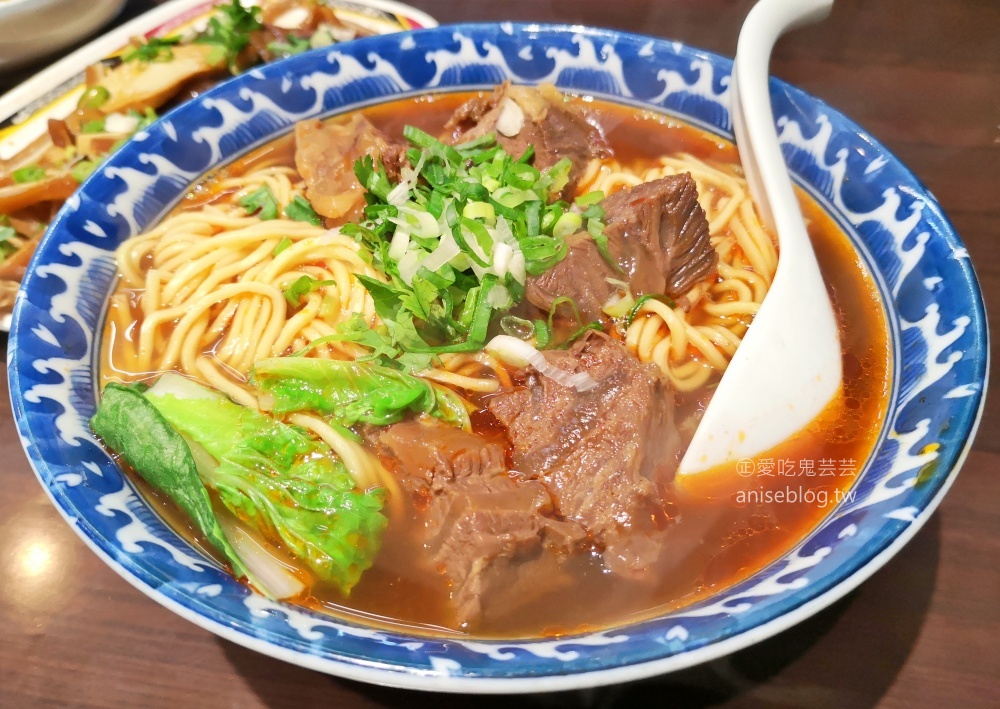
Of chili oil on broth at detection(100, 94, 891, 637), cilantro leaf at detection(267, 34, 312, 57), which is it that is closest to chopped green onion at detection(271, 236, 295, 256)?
chili oil on broth at detection(100, 94, 891, 637)

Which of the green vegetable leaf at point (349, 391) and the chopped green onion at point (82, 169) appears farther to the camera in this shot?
the chopped green onion at point (82, 169)

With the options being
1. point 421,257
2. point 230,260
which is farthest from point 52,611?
point 421,257

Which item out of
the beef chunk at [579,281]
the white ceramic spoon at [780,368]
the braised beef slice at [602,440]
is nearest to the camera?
the braised beef slice at [602,440]

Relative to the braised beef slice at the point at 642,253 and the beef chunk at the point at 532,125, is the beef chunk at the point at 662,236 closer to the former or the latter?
the braised beef slice at the point at 642,253

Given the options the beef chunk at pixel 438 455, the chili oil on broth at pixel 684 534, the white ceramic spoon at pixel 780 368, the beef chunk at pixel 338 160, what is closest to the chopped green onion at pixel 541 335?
the chili oil on broth at pixel 684 534

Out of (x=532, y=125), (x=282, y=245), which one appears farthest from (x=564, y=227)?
(x=282, y=245)

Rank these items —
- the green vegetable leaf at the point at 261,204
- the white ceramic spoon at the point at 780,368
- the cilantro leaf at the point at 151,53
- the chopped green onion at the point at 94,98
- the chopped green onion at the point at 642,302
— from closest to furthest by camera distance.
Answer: the white ceramic spoon at the point at 780,368 → the chopped green onion at the point at 642,302 → the green vegetable leaf at the point at 261,204 → the chopped green onion at the point at 94,98 → the cilantro leaf at the point at 151,53

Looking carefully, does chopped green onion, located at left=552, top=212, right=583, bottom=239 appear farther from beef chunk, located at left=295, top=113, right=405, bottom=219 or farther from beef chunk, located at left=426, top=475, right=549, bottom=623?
beef chunk, located at left=426, top=475, right=549, bottom=623
